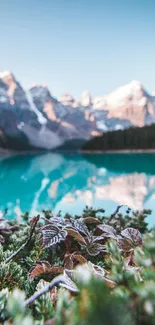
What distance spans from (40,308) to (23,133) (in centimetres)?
9073

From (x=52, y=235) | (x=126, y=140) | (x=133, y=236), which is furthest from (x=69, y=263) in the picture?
(x=126, y=140)

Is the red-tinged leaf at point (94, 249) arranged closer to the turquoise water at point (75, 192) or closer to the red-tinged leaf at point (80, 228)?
the red-tinged leaf at point (80, 228)

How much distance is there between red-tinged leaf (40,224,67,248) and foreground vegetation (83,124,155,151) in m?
52.1

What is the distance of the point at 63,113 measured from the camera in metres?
109

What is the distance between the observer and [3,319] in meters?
0.37

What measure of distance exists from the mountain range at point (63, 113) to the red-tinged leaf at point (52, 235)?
78.2 m

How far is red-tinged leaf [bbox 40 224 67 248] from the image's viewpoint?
2.40 ft

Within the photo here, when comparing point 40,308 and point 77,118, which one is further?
point 77,118

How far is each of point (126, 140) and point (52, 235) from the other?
55585mm

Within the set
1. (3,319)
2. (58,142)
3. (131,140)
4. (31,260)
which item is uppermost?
(58,142)

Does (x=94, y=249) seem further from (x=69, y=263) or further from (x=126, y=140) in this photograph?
(x=126, y=140)

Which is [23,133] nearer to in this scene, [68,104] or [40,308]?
[68,104]

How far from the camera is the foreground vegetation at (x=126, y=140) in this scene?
5286 centimetres

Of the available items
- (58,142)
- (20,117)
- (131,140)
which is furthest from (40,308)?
(20,117)
